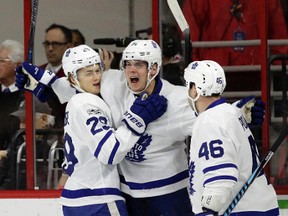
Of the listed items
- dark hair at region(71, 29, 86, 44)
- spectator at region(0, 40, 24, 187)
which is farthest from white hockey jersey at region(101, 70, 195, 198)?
spectator at region(0, 40, 24, 187)

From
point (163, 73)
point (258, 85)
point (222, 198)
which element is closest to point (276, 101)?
point (258, 85)

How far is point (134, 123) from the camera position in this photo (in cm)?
608

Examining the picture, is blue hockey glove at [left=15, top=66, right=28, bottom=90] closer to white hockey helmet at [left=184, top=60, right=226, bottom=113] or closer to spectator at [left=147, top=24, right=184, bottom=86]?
spectator at [left=147, top=24, right=184, bottom=86]

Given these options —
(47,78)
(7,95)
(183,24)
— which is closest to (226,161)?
(183,24)

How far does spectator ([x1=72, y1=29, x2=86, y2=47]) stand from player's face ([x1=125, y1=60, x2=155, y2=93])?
847mm

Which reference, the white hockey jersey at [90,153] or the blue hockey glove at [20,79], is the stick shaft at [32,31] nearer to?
the blue hockey glove at [20,79]

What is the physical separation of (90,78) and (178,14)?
588mm

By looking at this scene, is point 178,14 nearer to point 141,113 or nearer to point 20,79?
point 141,113

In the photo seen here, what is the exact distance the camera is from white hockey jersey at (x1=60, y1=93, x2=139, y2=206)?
613cm

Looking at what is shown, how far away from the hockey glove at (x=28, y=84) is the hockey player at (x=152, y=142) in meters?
0.36

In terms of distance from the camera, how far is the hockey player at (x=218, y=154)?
18.5 ft

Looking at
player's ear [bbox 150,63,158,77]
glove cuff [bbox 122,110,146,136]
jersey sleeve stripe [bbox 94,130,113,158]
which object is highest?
player's ear [bbox 150,63,158,77]

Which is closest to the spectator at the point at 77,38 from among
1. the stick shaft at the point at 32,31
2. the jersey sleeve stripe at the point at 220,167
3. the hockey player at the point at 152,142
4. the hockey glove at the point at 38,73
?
the stick shaft at the point at 32,31

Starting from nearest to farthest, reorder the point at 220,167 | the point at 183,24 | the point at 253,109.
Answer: the point at 220,167, the point at 253,109, the point at 183,24
